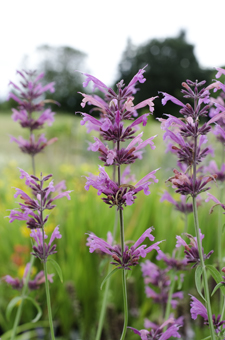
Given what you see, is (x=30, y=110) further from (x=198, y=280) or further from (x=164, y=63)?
(x=164, y=63)

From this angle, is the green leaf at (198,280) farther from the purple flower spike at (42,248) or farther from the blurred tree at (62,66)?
the blurred tree at (62,66)

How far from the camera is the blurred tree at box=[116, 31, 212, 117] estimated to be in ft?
A: 81.4

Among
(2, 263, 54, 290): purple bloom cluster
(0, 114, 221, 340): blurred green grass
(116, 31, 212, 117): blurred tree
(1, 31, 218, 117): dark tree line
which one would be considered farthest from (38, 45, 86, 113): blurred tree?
(2, 263, 54, 290): purple bloom cluster

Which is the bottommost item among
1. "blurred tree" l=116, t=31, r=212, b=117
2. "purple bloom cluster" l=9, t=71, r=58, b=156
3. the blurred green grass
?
the blurred green grass

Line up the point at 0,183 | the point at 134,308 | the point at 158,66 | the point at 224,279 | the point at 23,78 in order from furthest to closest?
the point at 158,66
the point at 0,183
the point at 134,308
the point at 23,78
the point at 224,279

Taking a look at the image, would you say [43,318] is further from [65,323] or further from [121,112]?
[121,112]

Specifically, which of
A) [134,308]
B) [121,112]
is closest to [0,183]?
[134,308]

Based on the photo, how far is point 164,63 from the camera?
2600cm

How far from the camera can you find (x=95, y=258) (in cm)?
245

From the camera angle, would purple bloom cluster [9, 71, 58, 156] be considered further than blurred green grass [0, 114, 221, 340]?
No

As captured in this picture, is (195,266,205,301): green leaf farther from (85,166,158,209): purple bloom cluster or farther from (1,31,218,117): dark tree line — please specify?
(1,31,218,117): dark tree line

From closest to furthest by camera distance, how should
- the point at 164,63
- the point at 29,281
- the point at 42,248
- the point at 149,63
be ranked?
the point at 42,248, the point at 29,281, the point at 164,63, the point at 149,63

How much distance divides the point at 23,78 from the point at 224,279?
3.70ft

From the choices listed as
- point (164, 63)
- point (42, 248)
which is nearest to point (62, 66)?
point (164, 63)
